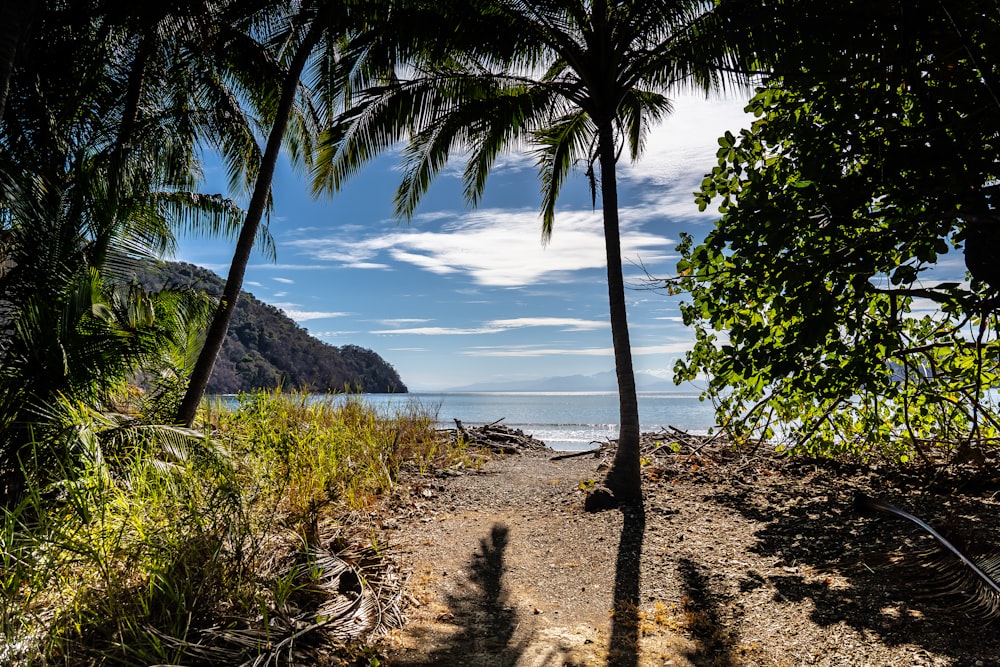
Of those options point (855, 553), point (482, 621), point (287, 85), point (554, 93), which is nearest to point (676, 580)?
point (855, 553)

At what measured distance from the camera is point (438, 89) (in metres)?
8.09

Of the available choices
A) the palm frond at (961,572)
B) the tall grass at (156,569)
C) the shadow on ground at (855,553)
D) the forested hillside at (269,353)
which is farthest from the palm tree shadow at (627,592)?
the forested hillside at (269,353)

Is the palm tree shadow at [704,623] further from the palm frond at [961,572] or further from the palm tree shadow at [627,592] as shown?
the palm frond at [961,572]

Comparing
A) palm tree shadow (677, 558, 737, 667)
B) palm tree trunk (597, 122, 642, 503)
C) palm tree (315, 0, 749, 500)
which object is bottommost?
palm tree shadow (677, 558, 737, 667)

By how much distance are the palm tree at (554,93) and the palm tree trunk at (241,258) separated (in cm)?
77

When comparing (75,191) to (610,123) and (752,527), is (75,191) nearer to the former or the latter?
(610,123)

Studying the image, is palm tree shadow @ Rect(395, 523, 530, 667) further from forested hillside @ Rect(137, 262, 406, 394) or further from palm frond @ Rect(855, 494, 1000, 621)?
forested hillside @ Rect(137, 262, 406, 394)

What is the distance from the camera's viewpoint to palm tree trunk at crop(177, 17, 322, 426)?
789 centimetres

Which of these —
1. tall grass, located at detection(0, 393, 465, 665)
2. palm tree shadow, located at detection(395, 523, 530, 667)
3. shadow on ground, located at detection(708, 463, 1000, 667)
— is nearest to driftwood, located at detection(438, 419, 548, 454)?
shadow on ground, located at detection(708, 463, 1000, 667)

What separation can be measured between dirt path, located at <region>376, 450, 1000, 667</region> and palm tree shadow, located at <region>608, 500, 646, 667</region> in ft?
0.05

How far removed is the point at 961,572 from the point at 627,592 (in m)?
1.96

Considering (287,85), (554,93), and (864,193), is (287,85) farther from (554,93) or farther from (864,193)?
(864,193)

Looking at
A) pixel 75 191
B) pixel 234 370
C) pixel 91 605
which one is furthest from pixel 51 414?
pixel 234 370

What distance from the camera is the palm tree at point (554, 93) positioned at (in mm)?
6301
